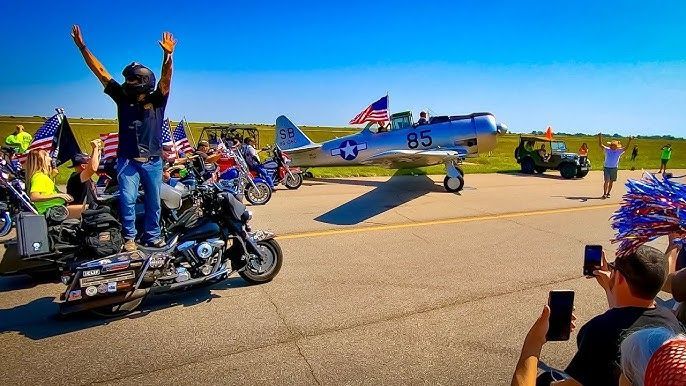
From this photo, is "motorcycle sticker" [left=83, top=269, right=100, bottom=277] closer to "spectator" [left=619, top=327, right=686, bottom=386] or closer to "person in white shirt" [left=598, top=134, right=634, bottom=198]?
"spectator" [left=619, top=327, right=686, bottom=386]

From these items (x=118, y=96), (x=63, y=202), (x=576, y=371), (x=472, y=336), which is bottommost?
(x=472, y=336)

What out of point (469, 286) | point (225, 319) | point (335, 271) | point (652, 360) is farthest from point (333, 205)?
point (652, 360)

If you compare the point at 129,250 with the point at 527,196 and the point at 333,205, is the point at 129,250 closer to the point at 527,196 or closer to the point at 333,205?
the point at 333,205

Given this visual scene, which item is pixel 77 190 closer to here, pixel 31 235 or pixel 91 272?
pixel 31 235

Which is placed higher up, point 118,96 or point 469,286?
point 118,96

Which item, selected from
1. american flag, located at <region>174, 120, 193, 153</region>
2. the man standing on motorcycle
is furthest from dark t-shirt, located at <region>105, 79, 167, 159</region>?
american flag, located at <region>174, 120, 193, 153</region>

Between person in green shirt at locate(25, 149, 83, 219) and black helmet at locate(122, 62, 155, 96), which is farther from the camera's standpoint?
person in green shirt at locate(25, 149, 83, 219)

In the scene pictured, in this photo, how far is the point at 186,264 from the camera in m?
4.36

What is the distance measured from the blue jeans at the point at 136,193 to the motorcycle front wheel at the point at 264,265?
1.08m

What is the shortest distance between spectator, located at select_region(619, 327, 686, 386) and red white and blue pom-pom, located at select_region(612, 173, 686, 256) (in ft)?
1.34

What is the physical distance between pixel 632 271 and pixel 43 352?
13.6 feet

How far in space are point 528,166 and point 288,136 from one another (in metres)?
11.4

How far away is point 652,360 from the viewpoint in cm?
108

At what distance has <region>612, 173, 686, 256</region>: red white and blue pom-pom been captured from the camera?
150 centimetres
